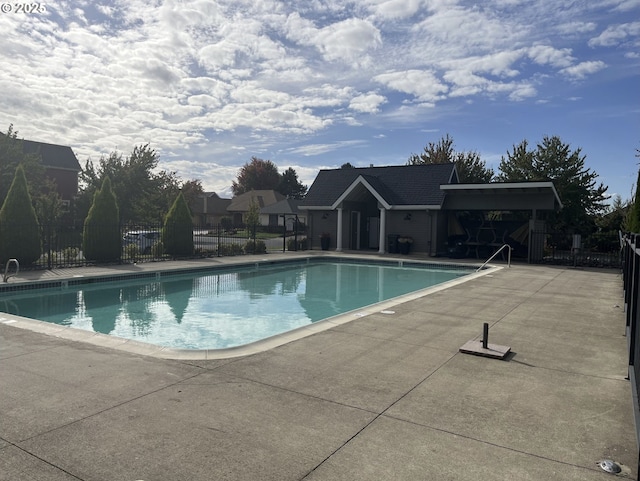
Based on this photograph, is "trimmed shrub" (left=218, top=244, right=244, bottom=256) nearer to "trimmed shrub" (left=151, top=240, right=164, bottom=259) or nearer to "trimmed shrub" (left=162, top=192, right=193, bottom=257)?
"trimmed shrub" (left=162, top=192, right=193, bottom=257)

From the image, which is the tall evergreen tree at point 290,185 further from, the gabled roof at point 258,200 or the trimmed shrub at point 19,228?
the trimmed shrub at point 19,228

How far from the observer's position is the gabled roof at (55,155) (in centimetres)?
3784

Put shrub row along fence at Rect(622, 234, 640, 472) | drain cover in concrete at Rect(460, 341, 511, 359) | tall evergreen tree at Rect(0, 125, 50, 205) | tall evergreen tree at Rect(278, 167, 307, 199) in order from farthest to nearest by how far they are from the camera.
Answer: tall evergreen tree at Rect(278, 167, 307, 199) → tall evergreen tree at Rect(0, 125, 50, 205) → drain cover in concrete at Rect(460, 341, 511, 359) → shrub row along fence at Rect(622, 234, 640, 472)

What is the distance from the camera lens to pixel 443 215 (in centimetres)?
2422

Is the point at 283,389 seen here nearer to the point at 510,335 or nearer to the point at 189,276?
the point at 510,335

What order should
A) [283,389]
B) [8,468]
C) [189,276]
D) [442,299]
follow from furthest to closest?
[189,276]
[442,299]
[283,389]
[8,468]

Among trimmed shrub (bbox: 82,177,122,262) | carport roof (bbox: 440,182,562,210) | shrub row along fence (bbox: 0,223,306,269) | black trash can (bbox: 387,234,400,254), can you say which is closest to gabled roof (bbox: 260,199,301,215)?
shrub row along fence (bbox: 0,223,306,269)

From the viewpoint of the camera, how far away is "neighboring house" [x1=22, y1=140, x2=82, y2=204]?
1501 inches

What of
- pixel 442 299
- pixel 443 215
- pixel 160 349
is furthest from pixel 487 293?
pixel 443 215

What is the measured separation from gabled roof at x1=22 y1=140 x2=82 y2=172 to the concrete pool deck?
37.1 m

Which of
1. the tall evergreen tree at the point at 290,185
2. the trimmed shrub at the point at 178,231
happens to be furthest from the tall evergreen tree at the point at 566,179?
the tall evergreen tree at the point at 290,185

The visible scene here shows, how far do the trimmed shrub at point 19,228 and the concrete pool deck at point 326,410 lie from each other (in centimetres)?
929

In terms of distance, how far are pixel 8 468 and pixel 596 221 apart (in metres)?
34.7

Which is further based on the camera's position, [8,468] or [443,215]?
[443,215]
